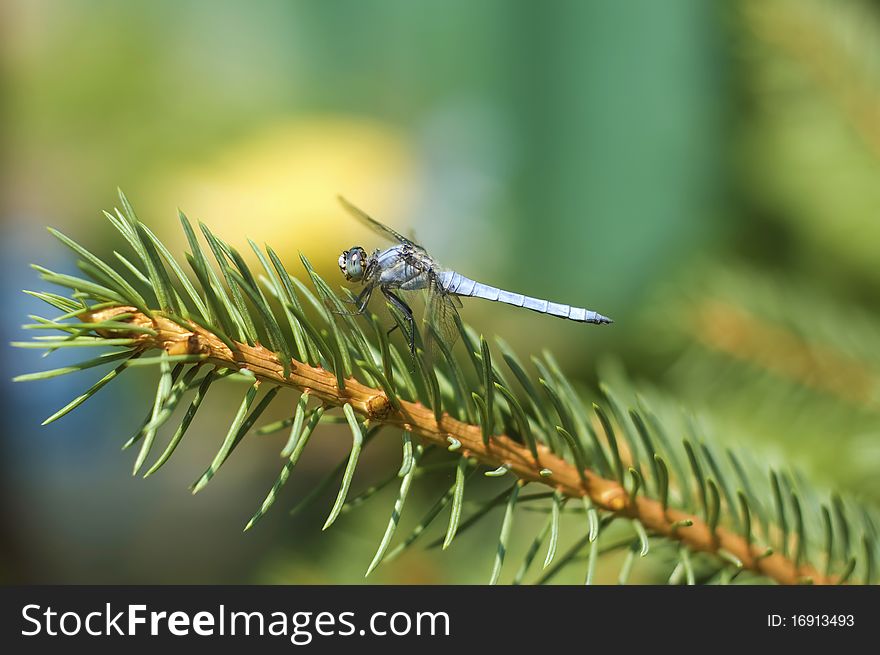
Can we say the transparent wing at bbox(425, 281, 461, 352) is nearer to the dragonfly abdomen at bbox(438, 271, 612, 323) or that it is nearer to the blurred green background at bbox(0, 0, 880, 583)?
the dragonfly abdomen at bbox(438, 271, 612, 323)

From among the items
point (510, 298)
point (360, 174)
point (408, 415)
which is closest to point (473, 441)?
point (408, 415)

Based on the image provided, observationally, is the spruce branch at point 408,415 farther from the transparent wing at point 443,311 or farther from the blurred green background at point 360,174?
the blurred green background at point 360,174

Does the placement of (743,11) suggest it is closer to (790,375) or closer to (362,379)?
(790,375)

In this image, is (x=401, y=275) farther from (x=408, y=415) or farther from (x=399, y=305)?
(x=408, y=415)

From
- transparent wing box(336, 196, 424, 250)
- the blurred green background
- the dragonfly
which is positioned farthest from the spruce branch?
the blurred green background

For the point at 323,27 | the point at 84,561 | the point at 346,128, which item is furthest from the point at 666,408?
the point at 323,27

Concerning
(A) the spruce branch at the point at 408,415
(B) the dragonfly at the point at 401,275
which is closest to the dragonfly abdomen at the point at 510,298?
(B) the dragonfly at the point at 401,275
